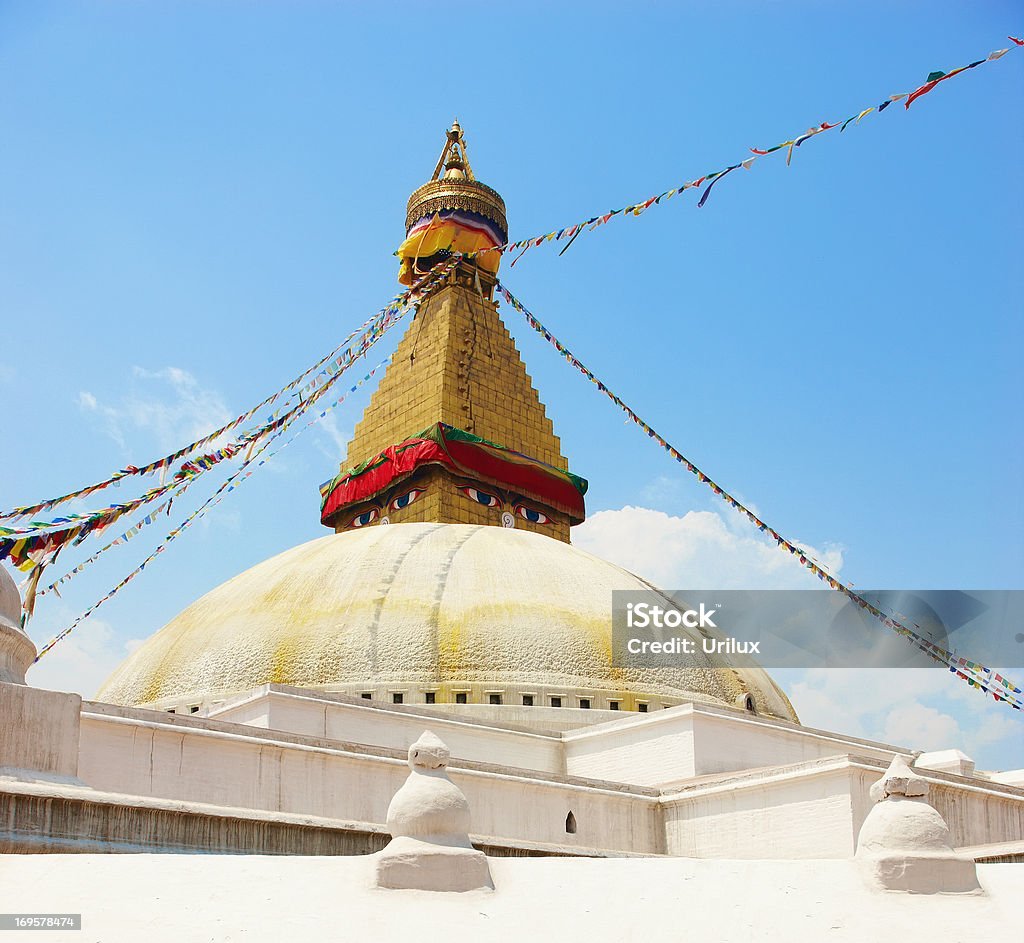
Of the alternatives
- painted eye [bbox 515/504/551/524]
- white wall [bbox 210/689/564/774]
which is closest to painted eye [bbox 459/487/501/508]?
painted eye [bbox 515/504/551/524]

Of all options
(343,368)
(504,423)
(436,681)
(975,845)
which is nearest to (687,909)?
(975,845)

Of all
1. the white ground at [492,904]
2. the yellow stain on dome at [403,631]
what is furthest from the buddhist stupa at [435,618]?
the white ground at [492,904]

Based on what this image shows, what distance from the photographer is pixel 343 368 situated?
77.5 feet

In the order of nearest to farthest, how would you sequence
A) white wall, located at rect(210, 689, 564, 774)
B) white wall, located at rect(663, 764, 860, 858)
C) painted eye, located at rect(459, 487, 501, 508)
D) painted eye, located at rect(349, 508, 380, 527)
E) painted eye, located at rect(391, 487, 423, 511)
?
white wall, located at rect(663, 764, 860, 858), white wall, located at rect(210, 689, 564, 774), painted eye, located at rect(459, 487, 501, 508), painted eye, located at rect(391, 487, 423, 511), painted eye, located at rect(349, 508, 380, 527)

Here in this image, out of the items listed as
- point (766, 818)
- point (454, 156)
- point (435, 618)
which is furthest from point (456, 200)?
point (766, 818)

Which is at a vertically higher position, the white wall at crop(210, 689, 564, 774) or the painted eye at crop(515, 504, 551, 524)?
the painted eye at crop(515, 504, 551, 524)

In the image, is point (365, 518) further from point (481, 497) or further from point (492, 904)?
point (492, 904)

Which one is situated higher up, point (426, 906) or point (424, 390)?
point (424, 390)

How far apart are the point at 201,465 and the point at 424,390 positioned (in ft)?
35.3

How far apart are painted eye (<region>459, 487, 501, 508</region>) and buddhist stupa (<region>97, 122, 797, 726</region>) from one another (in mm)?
49

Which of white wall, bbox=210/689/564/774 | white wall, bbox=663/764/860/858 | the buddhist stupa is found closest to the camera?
white wall, bbox=663/764/860/858

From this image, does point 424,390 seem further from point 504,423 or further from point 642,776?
point 642,776

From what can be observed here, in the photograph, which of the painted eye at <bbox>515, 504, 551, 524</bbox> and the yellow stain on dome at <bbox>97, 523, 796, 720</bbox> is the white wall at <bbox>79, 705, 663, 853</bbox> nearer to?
the yellow stain on dome at <bbox>97, 523, 796, 720</bbox>

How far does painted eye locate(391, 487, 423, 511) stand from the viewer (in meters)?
26.5
